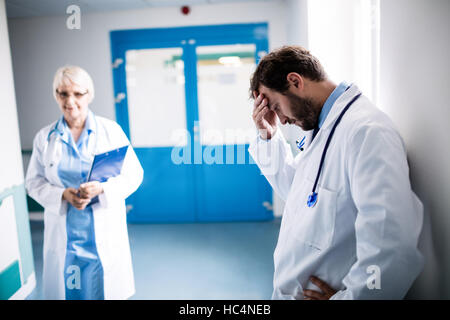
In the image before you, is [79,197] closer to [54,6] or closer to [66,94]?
[66,94]

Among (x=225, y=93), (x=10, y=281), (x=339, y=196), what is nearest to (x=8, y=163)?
(x=10, y=281)

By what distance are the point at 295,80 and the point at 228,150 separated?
121 cm

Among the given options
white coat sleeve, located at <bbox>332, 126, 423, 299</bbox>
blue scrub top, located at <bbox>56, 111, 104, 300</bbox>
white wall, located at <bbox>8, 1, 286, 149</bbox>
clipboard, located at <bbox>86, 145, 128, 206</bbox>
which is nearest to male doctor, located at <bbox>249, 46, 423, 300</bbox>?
white coat sleeve, located at <bbox>332, 126, 423, 299</bbox>

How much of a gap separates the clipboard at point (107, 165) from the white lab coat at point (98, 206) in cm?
3

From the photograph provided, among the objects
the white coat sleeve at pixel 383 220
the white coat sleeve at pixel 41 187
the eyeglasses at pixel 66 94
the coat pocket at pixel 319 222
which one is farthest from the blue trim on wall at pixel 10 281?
the white coat sleeve at pixel 383 220

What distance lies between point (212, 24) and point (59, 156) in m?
1.87

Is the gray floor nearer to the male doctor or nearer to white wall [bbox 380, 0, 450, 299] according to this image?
the male doctor

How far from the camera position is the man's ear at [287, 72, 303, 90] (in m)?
0.82

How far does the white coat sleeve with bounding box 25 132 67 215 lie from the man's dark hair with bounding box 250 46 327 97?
95 cm

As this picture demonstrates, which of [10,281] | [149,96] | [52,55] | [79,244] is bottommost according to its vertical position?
[10,281]

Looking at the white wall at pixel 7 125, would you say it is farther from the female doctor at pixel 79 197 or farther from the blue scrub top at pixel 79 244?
the blue scrub top at pixel 79 244

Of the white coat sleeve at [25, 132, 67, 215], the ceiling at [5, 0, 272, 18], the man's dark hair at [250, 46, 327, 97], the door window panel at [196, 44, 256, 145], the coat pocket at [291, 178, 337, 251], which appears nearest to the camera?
the coat pocket at [291, 178, 337, 251]

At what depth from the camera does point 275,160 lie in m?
1.06
